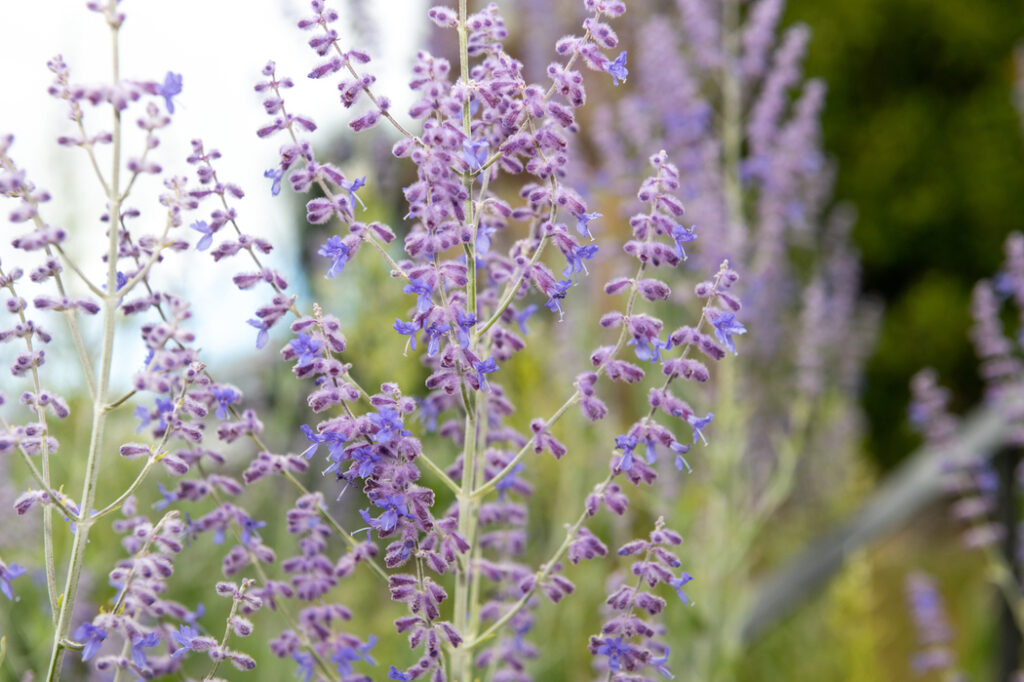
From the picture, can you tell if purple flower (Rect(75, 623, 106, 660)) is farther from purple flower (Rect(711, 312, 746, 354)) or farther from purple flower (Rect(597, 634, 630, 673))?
purple flower (Rect(711, 312, 746, 354))

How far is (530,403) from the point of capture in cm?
453

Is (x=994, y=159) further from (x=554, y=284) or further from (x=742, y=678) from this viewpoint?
(x=554, y=284)

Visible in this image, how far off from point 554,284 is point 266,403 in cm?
345

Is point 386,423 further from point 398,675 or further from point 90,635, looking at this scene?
point 90,635

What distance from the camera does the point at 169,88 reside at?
1148mm

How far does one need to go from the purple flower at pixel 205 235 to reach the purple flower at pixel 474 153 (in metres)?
0.34

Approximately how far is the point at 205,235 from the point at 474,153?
357 mm

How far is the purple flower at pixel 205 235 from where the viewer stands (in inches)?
48.8

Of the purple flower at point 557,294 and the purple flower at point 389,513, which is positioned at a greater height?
the purple flower at point 557,294

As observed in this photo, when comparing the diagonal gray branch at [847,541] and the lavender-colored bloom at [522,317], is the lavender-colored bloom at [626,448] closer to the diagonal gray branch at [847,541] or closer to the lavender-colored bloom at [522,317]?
the lavender-colored bloom at [522,317]

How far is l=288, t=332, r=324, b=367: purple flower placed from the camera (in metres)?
1.24

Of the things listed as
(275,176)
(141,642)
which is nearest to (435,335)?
(275,176)

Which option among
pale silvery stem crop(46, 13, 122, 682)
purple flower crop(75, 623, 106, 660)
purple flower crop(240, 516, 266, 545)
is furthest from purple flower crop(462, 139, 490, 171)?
purple flower crop(75, 623, 106, 660)

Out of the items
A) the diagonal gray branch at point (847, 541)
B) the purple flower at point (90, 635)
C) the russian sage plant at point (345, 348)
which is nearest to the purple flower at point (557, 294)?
the russian sage plant at point (345, 348)
